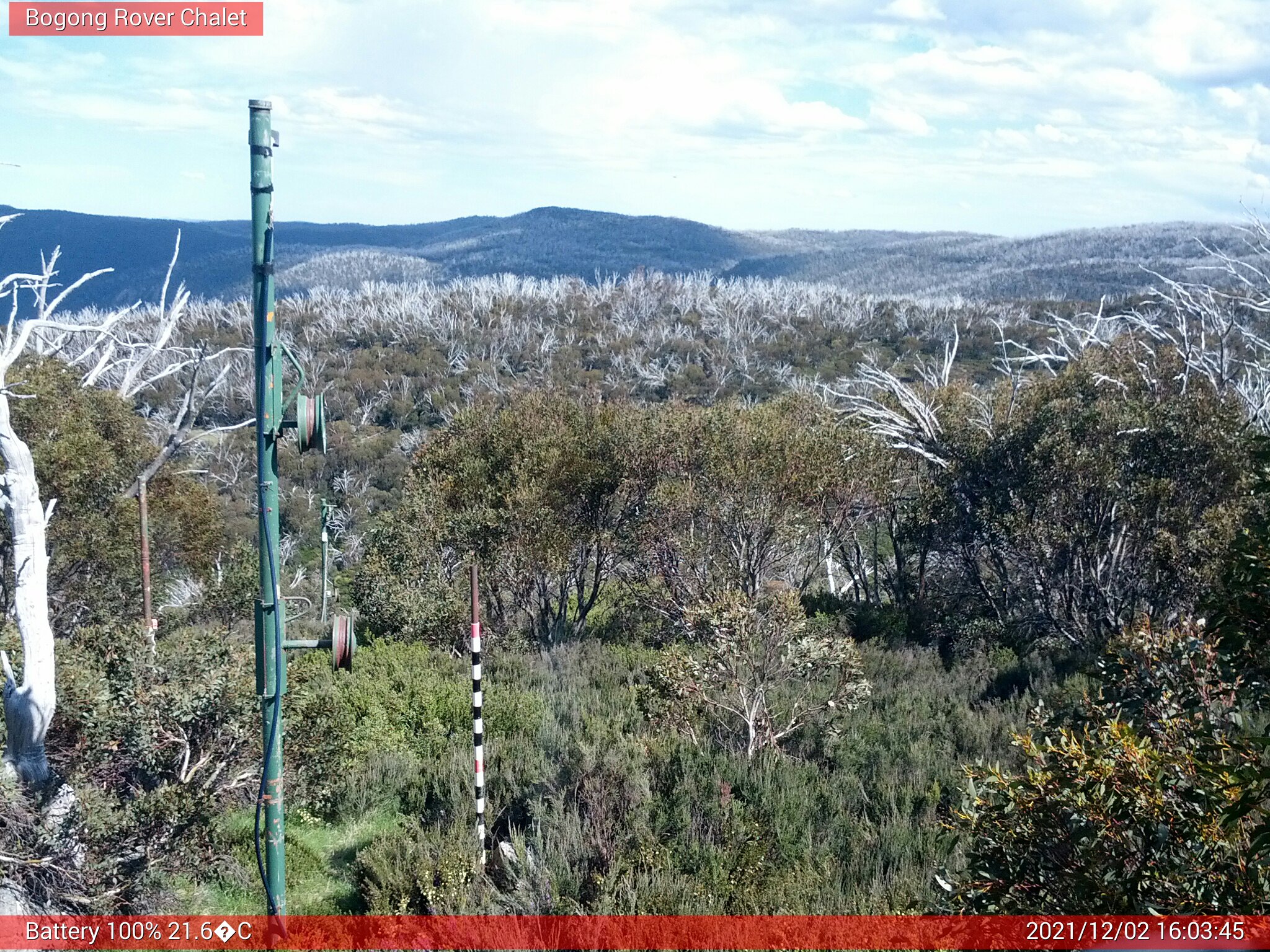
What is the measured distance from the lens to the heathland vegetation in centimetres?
496

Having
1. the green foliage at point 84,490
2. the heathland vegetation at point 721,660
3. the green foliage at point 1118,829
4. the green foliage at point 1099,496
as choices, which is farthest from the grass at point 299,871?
the green foliage at point 1099,496

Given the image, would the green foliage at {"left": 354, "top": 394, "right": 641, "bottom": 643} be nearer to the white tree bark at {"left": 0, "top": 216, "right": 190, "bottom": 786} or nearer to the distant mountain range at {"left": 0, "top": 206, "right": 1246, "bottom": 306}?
the white tree bark at {"left": 0, "top": 216, "right": 190, "bottom": 786}

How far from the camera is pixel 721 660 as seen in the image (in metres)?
10.2

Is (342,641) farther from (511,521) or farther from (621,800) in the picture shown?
(511,521)

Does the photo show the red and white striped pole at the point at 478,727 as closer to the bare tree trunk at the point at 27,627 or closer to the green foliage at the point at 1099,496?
the bare tree trunk at the point at 27,627

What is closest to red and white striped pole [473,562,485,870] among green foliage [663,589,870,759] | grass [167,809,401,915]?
grass [167,809,401,915]

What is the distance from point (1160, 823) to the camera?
4012mm

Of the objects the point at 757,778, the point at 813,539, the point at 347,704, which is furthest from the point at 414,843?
the point at 813,539

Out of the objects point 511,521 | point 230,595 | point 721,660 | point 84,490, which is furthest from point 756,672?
point 230,595

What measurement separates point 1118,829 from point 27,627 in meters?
7.24

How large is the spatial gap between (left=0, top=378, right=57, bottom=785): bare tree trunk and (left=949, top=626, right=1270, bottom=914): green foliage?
6.33 m

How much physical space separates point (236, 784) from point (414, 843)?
4.45ft

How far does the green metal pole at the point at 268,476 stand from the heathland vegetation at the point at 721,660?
2035mm

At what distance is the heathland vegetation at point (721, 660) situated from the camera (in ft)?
16.3
